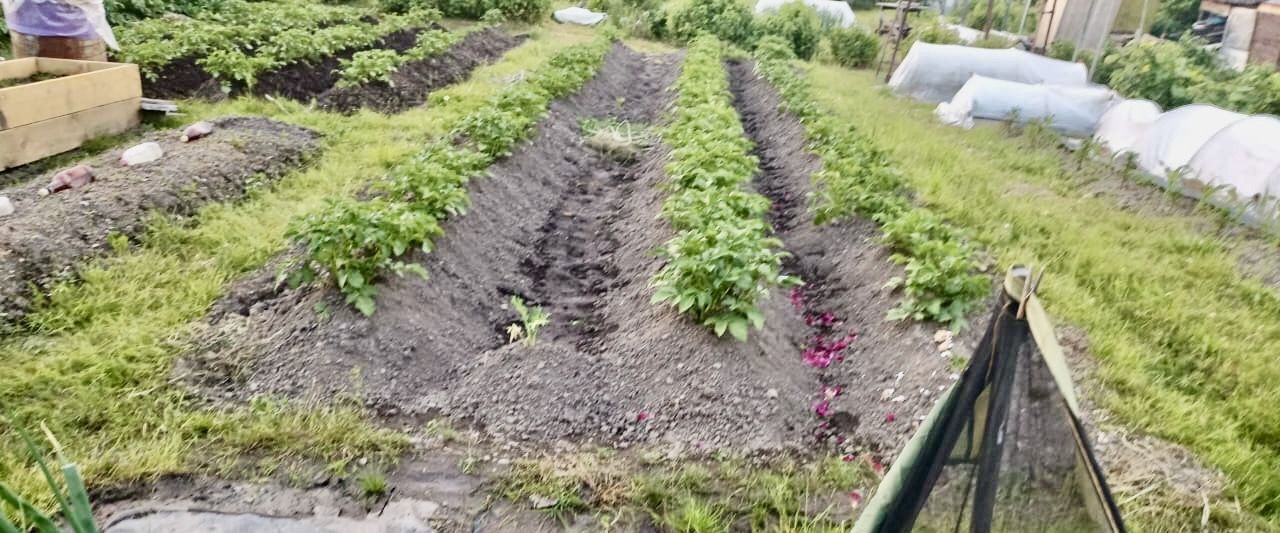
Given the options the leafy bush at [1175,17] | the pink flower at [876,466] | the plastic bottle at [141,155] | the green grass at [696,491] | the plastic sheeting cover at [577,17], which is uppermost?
the leafy bush at [1175,17]

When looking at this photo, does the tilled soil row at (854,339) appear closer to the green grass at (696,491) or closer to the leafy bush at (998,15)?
the green grass at (696,491)

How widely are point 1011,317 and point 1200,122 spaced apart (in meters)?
7.96

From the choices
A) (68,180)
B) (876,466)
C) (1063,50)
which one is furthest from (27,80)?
(1063,50)

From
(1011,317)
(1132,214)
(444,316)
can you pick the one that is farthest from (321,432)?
(1132,214)

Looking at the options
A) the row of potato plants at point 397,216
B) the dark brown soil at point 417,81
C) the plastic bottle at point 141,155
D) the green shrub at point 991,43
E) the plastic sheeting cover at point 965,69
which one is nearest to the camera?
the row of potato plants at point 397,216

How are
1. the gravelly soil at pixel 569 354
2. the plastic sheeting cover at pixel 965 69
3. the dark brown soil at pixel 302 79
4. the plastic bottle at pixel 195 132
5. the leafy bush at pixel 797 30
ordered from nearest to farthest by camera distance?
the gravelly soil at pixel 569 354
the plastic bottle at pixel 195 132
the dark brown soil at pixel 302 79
the plastic sheeting cover at pixel 965 69
the leafy bush at pixel 797 30

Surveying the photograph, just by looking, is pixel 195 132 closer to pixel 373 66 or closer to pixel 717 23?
pixel 373 66

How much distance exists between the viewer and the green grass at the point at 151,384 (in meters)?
3.34

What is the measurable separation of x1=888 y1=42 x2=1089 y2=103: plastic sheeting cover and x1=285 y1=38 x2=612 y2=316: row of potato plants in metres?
7.35

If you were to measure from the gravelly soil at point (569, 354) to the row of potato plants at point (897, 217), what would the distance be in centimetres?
19

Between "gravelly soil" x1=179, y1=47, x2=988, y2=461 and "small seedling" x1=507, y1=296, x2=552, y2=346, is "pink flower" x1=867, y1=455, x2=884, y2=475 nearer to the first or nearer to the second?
"gravelly soil" x1=179, y1=47, x2=988, y2=461

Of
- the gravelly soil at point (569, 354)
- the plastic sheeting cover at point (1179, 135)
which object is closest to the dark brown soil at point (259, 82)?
the gravelly soil at point (569, 354)

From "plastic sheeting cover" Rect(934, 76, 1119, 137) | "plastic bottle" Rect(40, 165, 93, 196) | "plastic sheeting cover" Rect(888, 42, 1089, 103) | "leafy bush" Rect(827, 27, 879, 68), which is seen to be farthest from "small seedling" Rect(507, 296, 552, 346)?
"leafy bush" Rect(827, 27, 879, 68)

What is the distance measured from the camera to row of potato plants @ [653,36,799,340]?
4336 millimetres
